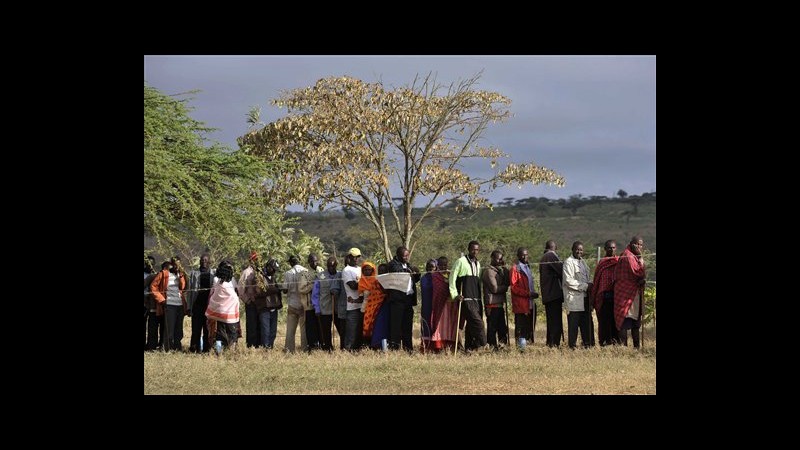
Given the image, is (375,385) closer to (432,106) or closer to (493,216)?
(432,106)

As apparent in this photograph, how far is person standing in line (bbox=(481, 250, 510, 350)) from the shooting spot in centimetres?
1616

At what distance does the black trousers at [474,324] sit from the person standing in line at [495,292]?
175 mm

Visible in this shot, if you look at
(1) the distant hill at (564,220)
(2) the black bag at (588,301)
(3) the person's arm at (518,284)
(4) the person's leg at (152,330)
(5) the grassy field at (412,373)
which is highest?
(1) the distant hill at (564,220)

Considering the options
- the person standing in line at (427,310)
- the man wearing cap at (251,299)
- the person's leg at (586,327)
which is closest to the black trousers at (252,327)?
the man wearing cap at (251,299)

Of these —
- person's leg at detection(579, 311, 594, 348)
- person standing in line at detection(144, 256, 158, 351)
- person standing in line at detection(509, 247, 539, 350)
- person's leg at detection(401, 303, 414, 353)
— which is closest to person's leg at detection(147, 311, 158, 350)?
person standing in line at detection(144, 256, 158, 351)

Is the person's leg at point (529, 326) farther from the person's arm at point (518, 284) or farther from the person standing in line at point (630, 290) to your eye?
the person standing in line at point (630, 290)

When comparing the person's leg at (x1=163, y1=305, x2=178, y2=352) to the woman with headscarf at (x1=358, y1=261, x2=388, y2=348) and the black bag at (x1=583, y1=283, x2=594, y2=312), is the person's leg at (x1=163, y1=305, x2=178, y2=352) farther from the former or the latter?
the black bag at (x1=583, y1=283, x2=594, y2=312)

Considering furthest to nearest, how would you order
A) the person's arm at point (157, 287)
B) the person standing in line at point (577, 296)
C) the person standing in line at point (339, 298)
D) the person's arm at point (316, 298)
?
the person's arm at point (157, 287) < the person's arm at point (316, 298) < the person standing in line at point (339, 298) < the person standing in line at point (577, 296)

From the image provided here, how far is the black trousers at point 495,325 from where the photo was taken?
1625 centimetres

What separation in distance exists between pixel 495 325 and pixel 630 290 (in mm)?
1965

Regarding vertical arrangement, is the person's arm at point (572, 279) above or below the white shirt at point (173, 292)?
above

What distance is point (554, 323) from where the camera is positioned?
1638 centimetres

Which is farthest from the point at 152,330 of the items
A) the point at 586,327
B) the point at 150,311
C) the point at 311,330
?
the point at 586,327

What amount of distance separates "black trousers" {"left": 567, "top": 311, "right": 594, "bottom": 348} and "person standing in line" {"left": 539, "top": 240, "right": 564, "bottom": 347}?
219 millimetres
